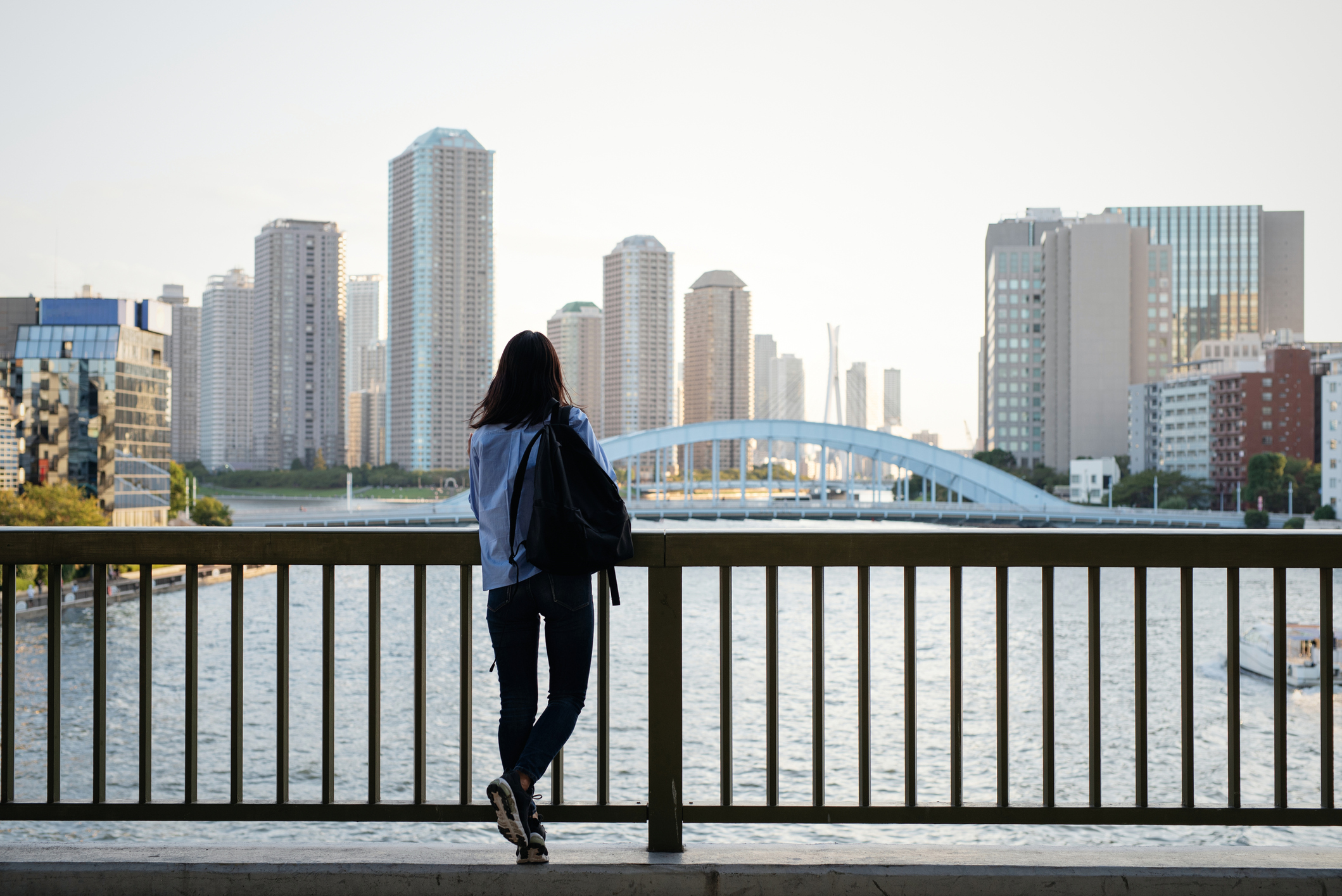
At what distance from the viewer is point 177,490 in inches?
2383

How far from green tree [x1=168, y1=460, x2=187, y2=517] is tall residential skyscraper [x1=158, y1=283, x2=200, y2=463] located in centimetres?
4727

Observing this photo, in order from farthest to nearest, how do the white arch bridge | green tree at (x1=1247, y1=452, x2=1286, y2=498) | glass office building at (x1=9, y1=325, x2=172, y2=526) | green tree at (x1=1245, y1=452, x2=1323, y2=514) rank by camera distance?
green tree at (x1=1247, y1=452, x2=1286, y2=498) < green tree at (x1=1245, y1=452, x2=1323, y2=514) < glass office building at (x1=9, y1=325, x2=172, y2=526) < the white arch bridge

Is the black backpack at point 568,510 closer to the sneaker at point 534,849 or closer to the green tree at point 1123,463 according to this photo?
the sneaker at point 534,849

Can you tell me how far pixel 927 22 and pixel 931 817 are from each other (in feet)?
243

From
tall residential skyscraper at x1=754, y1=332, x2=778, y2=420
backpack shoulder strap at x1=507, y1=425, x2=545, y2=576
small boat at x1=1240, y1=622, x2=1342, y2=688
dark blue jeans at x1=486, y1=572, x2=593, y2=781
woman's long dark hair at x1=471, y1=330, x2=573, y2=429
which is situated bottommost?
small boat at x1=1240, y1=622, x2=1342, y2=688

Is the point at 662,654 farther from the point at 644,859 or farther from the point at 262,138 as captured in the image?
the point at 262,138

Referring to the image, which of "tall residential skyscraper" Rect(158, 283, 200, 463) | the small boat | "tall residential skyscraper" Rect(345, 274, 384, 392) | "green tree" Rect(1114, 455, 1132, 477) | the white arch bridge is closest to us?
the small boat

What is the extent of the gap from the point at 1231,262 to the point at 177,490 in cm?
11139

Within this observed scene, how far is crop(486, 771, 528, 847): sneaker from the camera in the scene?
2.09 metres

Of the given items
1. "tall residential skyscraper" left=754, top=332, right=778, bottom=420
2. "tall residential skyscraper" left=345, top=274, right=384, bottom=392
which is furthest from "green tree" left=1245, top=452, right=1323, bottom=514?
"tall residential skyscraper" left=345, top=274, right=384, bottom=392

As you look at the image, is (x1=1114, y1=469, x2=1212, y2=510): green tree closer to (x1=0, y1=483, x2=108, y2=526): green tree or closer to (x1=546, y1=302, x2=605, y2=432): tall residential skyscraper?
(x1=546, y1=302, x2=605, y2=432): tall residential skyscraper

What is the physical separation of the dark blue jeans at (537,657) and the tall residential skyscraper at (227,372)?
107 m

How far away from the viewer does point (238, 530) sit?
91.2 inches

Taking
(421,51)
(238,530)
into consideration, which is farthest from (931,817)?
(421,51)
